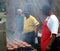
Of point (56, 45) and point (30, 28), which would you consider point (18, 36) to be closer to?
point (30, 28)

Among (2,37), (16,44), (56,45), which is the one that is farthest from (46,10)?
(2,37)

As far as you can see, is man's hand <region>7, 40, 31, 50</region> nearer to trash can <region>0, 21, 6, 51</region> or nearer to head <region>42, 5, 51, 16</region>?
trash can <region>0, 21, 6, 51</region>

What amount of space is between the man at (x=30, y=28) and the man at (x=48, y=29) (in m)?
0.36

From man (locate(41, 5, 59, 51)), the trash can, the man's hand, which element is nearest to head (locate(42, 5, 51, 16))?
man (locate(41, 5, 59, 51))

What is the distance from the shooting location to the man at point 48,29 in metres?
5.39

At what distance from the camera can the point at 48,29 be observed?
549 centimetres

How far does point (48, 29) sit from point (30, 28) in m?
0.67

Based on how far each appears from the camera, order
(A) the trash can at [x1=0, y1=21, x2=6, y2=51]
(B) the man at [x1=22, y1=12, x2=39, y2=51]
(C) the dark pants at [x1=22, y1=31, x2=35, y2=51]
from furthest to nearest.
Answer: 1. (C) the dark pants at [x1=22, y1=31, x2=35, y2=51]
2. (B) the man at [x1=22, y1=12, x2=39, y2=51]
3. (A) the trash can at [x1=0, y1=21, x2=6, y2=51]

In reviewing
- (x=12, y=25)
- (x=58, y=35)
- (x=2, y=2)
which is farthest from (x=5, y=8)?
(x=58, y=35)

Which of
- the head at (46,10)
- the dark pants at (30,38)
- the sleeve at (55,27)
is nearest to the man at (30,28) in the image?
the dark pants at (30,38)

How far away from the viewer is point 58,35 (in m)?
5.64

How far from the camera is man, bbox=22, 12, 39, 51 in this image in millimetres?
5953

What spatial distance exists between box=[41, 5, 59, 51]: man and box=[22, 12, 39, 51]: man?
1.20ft

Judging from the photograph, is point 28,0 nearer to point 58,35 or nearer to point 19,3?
point 19,3
